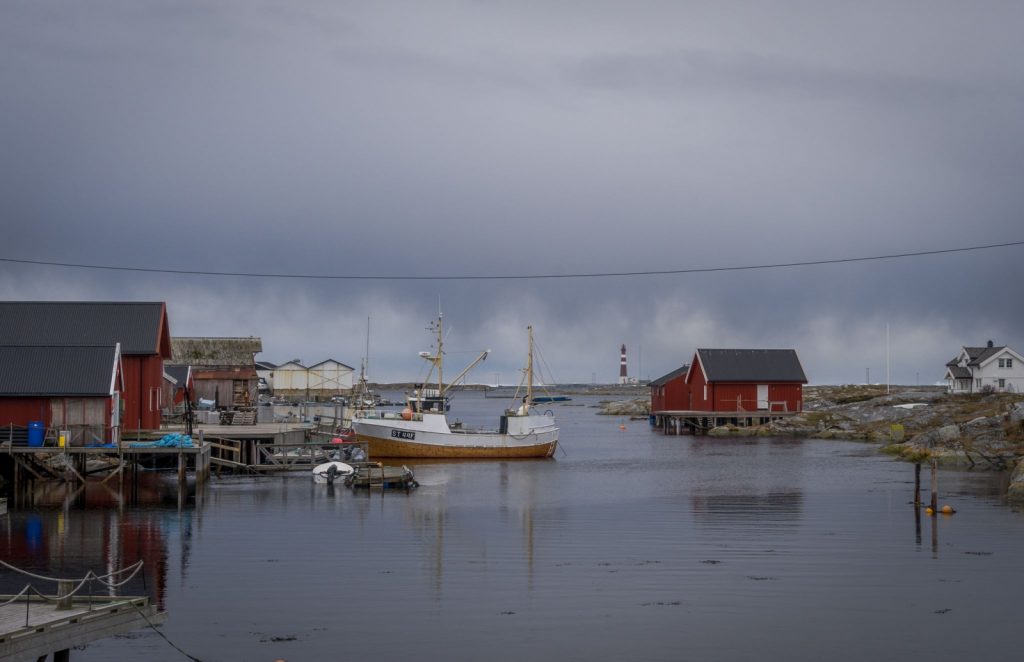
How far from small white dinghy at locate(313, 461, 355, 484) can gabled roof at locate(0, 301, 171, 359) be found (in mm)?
10417

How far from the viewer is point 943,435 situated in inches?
2320

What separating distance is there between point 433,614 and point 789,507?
20.2 metres

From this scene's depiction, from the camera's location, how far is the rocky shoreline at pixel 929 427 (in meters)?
51.8

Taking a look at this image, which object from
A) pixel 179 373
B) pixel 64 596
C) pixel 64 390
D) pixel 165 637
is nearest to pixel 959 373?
pixel 179 373

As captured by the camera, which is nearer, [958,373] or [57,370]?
[57,370]

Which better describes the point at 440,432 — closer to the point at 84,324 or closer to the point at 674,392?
the point at 84,324

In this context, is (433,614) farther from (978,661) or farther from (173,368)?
(173,368)

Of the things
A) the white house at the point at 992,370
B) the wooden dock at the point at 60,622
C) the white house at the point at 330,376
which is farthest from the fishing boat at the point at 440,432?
the white house at the point at 992,370

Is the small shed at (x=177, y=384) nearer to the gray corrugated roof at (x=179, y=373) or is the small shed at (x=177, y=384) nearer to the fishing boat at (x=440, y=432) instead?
the gray corrugated roof at (x=179, y=373)

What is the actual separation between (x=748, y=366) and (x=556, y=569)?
6508 cm

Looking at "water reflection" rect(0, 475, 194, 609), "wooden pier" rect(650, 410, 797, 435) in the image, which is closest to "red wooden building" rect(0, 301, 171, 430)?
"water reflection" rect(0, 475, 194, 609)

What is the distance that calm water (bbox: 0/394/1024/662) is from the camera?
1866cm

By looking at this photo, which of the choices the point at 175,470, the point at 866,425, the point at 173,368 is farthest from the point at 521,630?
the point at 866,425

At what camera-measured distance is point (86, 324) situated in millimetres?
49844
